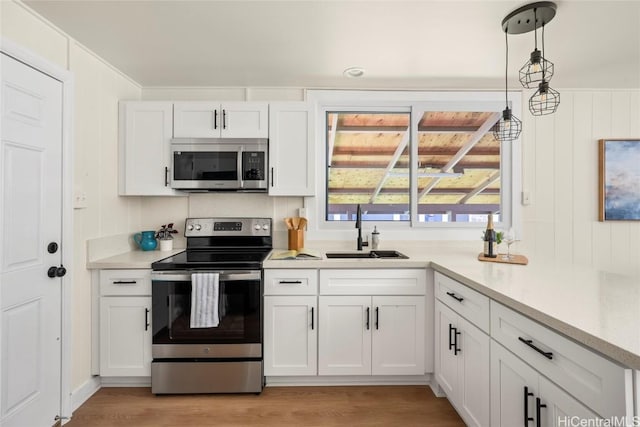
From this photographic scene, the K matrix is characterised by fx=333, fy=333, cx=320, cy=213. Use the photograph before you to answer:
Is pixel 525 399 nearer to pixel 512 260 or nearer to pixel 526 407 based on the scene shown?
pixel 526 407

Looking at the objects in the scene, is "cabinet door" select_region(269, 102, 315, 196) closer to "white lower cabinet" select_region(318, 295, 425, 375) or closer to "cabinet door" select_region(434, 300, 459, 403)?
"white lower cabinet" select_region(318, 295, 425, 375)

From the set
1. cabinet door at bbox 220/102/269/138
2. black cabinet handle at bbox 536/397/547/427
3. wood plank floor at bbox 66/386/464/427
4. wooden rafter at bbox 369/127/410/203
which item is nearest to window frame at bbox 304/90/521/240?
wooden rafter at bbox 369/127/410/203

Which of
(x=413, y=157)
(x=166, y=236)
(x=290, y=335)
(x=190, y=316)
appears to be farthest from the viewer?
(x=413, y=157)

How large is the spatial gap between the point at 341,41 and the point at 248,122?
93 centimetres

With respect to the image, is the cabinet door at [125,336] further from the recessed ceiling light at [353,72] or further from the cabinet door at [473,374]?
the recessed ceiling light at [353,72]

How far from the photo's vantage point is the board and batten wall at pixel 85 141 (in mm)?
1783

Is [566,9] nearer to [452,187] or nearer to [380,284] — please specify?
[452,187]

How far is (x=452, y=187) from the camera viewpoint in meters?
3.05

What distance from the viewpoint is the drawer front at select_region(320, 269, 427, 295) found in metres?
2.24

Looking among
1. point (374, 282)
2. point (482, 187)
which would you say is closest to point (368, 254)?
point (374, 282)

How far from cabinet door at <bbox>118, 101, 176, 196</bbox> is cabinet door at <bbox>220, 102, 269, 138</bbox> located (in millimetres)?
459

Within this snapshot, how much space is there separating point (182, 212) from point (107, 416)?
1.48 metres

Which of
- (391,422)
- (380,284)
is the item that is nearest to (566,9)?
(380,284)

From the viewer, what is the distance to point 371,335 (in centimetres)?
225
